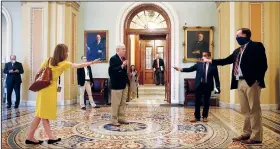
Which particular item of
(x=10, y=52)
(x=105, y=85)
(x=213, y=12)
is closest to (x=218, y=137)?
(x=105, y=85)

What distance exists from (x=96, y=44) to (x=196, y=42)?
347 centimetres

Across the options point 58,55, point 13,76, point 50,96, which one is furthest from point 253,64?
point 13,76

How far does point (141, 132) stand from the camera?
4.27m

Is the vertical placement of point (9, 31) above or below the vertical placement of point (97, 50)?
above

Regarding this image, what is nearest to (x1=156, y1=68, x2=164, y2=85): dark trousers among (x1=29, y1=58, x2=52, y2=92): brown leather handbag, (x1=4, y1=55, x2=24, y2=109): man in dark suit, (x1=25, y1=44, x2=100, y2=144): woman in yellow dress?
(x1=4, y1=55, x2=24, y2=109): man in dark suit

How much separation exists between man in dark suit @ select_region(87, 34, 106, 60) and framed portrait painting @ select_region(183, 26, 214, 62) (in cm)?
284

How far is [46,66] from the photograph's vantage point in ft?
11.2

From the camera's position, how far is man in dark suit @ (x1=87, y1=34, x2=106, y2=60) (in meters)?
9.19

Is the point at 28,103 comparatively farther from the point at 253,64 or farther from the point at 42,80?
the point at 253,64

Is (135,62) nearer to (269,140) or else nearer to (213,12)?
(213,12)

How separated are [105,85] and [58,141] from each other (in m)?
5.05

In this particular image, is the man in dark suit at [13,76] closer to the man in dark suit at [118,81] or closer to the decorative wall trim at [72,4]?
the decorative wall trim at [72,4]

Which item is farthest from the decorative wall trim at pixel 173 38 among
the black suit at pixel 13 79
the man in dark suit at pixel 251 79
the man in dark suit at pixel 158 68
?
the man in dark suit at pixel 251 79

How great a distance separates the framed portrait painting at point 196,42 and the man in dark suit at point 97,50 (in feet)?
9.32
